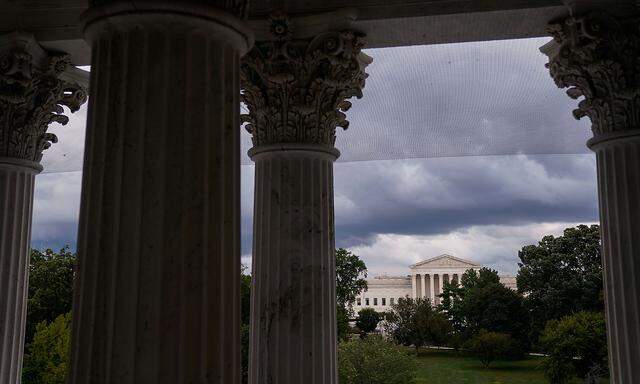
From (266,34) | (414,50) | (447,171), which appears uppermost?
(447,171)

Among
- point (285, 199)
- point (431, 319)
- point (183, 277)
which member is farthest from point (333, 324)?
point (431, 319)

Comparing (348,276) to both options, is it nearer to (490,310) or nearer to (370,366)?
(490,310)

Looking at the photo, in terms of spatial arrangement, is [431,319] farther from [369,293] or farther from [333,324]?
[333,324]

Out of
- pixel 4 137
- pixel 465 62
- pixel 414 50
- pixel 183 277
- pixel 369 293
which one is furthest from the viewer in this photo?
pixel 369 293

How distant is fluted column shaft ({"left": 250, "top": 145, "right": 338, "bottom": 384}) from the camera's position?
10656 mm

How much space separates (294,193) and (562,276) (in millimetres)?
70184

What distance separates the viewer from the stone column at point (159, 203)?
4.52 meters

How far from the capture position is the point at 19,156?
41.8 feet

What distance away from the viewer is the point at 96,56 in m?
5.15

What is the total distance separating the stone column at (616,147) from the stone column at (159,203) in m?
7.79

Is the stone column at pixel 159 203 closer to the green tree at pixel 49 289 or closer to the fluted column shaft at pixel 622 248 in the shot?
the fluted column shaft at pixel 622 248

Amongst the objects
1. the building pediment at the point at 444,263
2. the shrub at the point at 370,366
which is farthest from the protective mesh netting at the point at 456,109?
the building pediment at the point at 444,263

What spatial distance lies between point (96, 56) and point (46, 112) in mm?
8698

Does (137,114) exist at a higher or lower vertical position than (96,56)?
lower
